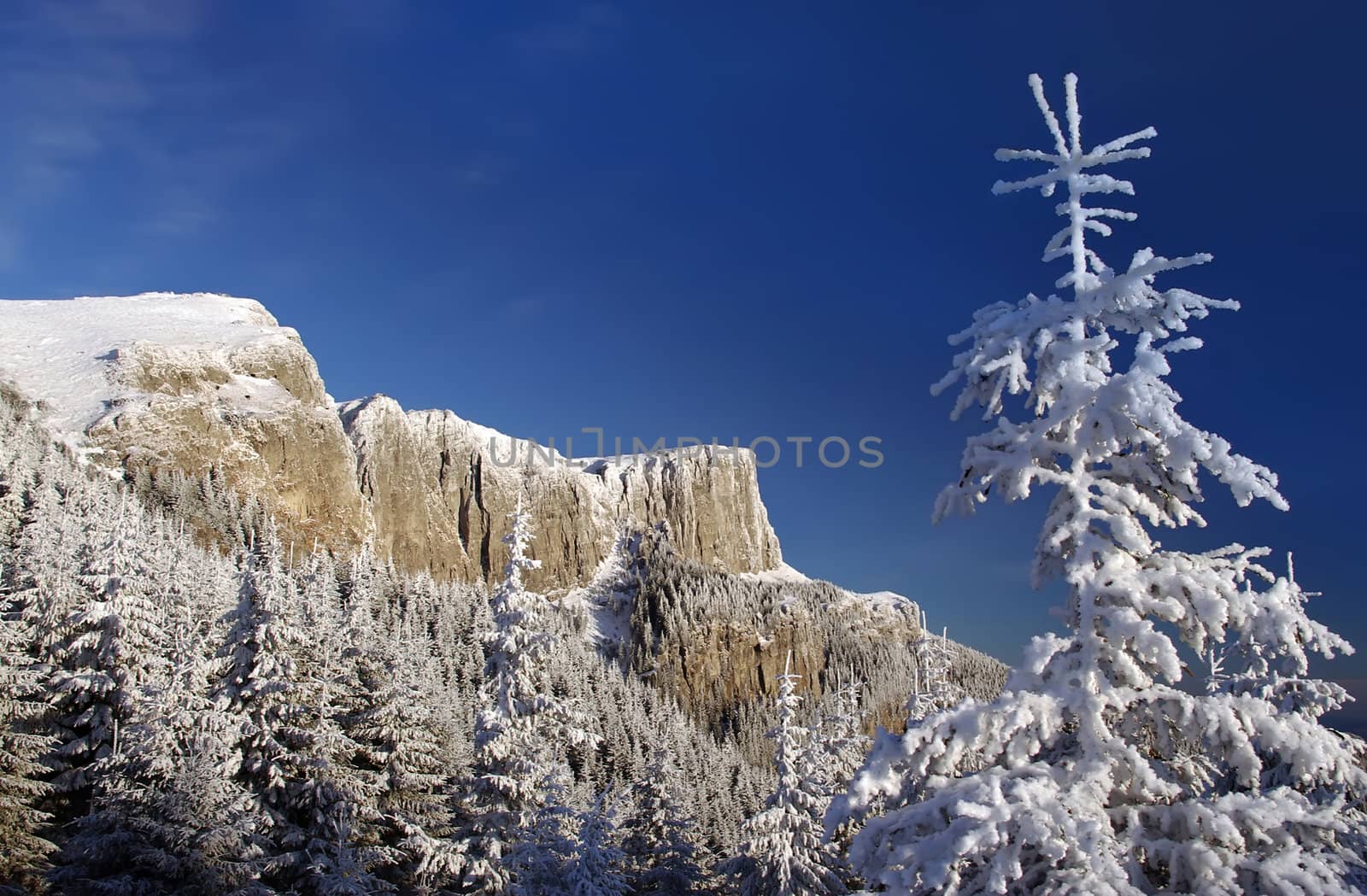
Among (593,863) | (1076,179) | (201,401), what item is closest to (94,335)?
(201,401)

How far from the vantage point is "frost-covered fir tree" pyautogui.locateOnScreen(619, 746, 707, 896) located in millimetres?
27953

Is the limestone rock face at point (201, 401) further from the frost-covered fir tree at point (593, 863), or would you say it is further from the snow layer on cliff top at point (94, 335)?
the frost-covered fir tree at point (593, 863)

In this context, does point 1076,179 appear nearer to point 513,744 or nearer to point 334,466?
point 513,744

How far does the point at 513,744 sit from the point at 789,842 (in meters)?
8.24

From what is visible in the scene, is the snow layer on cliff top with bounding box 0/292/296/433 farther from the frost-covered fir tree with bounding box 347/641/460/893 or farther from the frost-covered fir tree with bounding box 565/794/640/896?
the frost-covered fir tree with bounding box 565/794/640/896

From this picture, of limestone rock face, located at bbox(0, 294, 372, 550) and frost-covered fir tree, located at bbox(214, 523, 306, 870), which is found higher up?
limestone rock face, located at bbox(0, 294, 372, 550)

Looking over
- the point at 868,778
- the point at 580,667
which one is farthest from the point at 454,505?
the point at 868,778

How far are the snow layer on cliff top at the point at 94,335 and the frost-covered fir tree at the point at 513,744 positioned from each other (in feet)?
281

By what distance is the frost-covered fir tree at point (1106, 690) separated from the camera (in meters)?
6.34

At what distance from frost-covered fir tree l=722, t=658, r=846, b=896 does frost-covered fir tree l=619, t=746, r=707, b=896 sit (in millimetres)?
4205

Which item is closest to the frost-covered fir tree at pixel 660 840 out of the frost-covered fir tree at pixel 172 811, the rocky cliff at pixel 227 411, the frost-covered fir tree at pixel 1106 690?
the frost-covered fir tree at pixel 172 811

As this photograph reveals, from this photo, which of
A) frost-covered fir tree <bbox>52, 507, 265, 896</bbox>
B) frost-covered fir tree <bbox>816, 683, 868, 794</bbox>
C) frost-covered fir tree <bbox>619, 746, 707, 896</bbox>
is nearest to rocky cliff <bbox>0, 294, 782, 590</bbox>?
frost-covered fir tree <bbox>619, 746, 707, 896</bbox>

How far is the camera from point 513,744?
20.8m

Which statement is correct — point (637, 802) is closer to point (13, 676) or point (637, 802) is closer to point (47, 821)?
point (47, 821)
